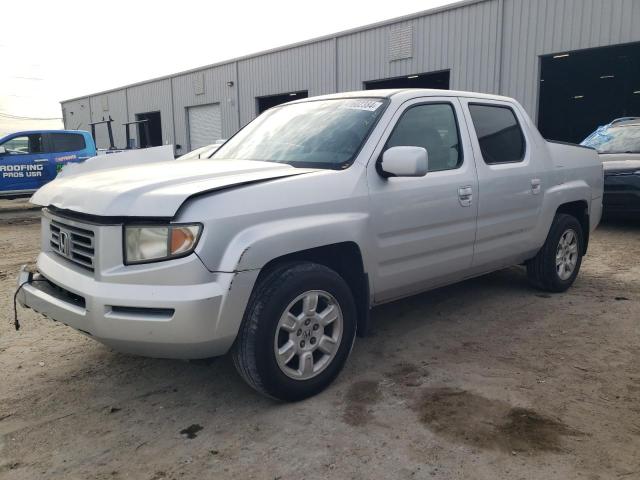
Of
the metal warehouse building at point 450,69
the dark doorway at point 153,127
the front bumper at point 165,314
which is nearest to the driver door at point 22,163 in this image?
the metal warehouse building at point 450,69

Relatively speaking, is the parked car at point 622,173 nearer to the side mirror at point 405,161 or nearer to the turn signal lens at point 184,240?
the side mirror at point 405,161

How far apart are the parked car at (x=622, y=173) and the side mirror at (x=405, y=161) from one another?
250 inches

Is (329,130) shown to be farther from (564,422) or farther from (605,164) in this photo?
(605,164)

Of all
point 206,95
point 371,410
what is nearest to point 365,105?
point 371,410

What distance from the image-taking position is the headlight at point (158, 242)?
260cm

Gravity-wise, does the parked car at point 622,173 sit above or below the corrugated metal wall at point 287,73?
below

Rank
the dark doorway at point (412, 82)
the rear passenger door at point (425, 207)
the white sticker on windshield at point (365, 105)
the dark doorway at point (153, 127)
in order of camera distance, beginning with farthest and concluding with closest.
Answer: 1. the dark doorway at point (153, 127)
2. the dark doorway at point (412, 82)
3. the white sticker on windshield at point (365, 105)
4. the rear passenger door at point (425, 207)

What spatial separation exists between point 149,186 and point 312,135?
4.33ft

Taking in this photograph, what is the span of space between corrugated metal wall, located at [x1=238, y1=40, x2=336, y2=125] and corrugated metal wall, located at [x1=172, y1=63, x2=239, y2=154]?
0.64 metres

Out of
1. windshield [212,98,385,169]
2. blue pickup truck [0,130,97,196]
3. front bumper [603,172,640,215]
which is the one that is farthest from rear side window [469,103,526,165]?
blue pickup truck [0,130,97,196]

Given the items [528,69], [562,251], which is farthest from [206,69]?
[562,251]

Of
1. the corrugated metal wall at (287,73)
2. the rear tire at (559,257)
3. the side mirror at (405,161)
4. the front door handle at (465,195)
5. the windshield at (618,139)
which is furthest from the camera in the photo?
the corrugated metal wall at (287,73)

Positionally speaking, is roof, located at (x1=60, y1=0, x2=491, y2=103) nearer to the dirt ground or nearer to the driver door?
the driver door

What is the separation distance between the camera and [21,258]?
720 cm
